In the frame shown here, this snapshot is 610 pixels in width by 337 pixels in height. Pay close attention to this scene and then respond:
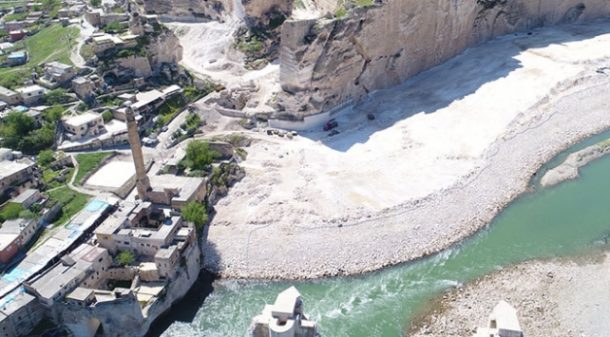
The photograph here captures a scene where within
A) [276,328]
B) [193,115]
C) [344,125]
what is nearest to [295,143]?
[344,125]

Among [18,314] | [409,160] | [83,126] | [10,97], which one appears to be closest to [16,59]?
[10,97]

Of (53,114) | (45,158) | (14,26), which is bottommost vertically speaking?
(45,158)

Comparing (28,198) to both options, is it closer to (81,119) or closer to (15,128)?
(15,128)

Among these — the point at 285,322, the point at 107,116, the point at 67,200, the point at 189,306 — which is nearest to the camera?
the point at 285,322

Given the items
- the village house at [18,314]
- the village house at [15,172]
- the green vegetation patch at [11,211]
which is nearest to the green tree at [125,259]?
the village house at [18,314]

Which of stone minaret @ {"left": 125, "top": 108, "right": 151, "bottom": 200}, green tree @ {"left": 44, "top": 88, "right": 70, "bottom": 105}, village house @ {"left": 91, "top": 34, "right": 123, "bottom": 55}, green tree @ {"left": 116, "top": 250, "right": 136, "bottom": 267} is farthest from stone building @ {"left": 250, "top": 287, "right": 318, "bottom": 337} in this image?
village house @ {"left": 91, "top": 34, "right": 123, "bottom": 55}

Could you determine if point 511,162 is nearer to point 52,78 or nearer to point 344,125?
point 344,125
